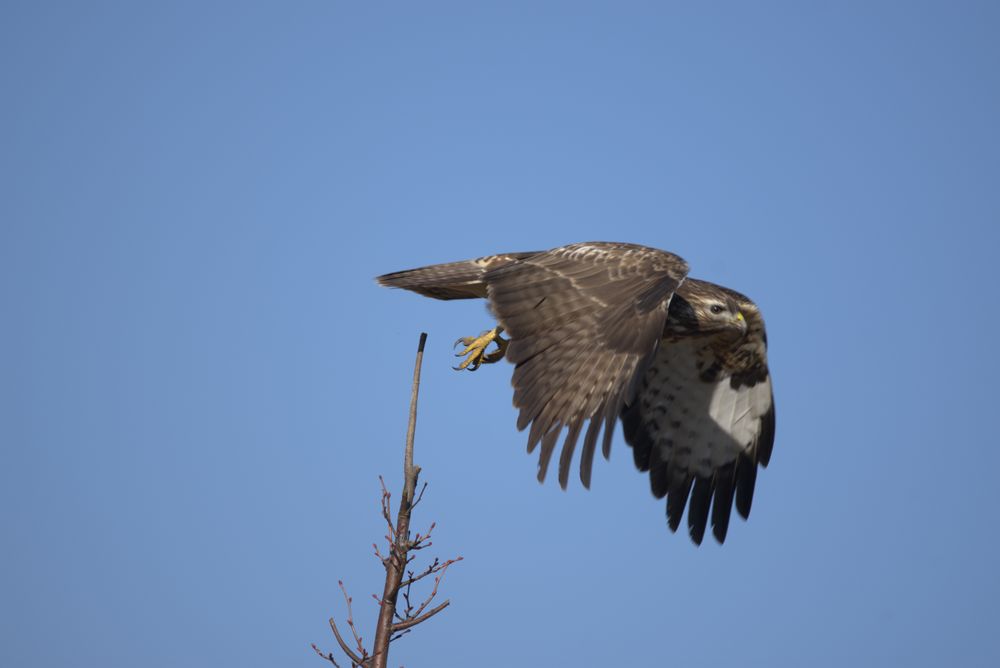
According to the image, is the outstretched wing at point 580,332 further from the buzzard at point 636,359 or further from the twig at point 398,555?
the twig at point 398,555

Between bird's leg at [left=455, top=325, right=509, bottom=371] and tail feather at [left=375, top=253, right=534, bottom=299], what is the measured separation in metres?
0.39

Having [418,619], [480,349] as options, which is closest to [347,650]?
[418,619]

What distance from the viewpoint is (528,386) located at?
6.45 m

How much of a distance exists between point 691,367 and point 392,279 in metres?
2.69

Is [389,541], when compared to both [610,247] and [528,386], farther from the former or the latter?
[610,247]

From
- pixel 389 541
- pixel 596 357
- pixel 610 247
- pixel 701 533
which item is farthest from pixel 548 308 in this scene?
pixel 701 533

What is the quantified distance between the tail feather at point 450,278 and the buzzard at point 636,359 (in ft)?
0.04

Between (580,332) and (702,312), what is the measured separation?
186 cm

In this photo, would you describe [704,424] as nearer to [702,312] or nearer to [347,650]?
[702,312]

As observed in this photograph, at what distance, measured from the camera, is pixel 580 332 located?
677cm

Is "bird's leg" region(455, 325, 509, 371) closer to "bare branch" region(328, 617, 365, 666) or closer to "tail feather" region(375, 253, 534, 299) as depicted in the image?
"tail feather" region(375, 253, 534, 299)

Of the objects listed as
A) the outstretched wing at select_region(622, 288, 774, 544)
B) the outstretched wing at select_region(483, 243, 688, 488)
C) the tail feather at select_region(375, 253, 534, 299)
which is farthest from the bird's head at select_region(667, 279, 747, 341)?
the tail feather at select_region(375, 253, 534, 299)

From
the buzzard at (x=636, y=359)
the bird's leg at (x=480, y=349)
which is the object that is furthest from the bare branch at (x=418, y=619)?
the bird's leg at (x=480, y=349)

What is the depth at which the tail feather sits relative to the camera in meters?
8.20
